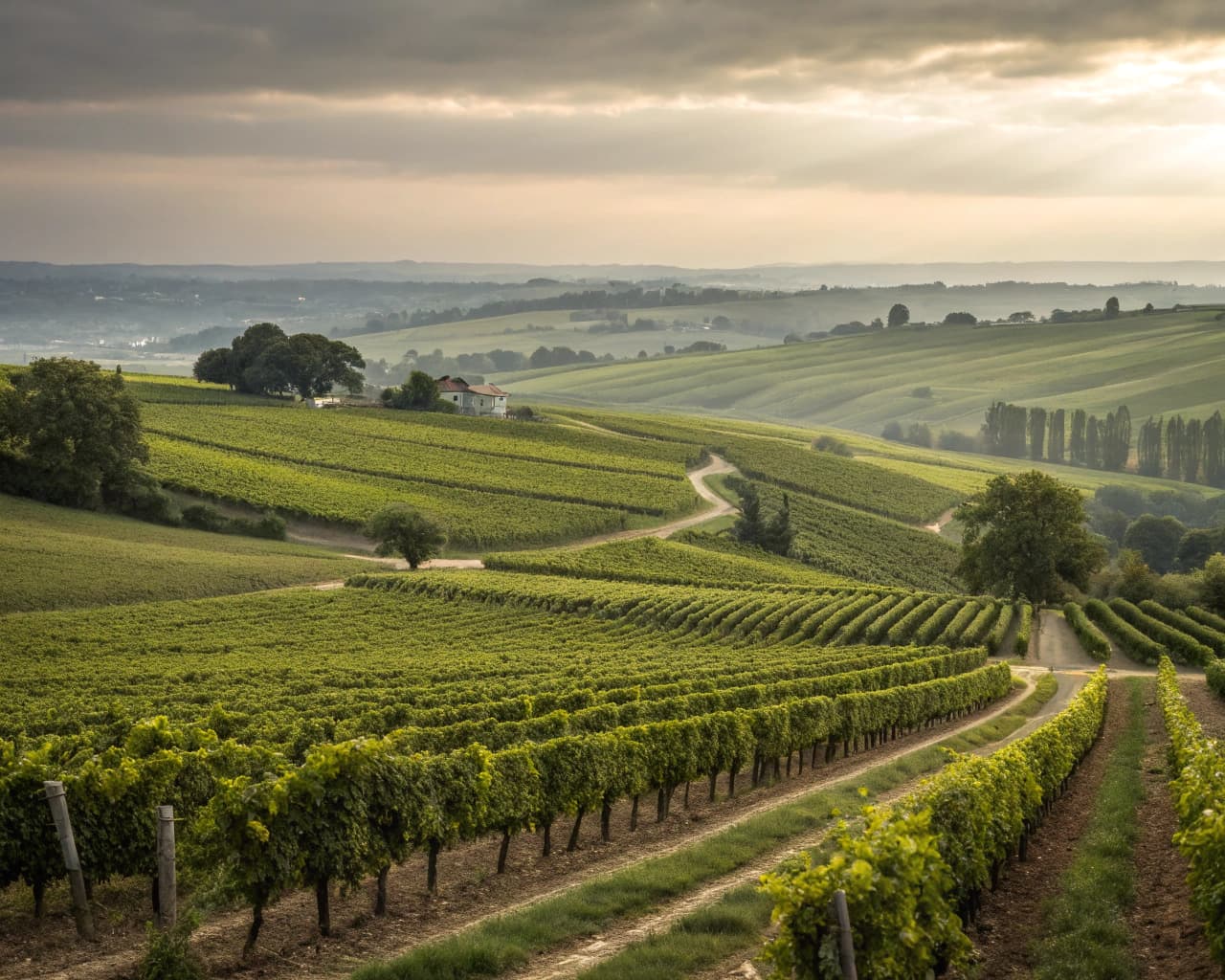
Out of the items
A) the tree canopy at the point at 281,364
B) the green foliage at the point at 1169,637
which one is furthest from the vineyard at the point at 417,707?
the tree canopy at the point at 281,364

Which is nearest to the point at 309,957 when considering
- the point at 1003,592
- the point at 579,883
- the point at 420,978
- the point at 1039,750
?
the point at 420,978

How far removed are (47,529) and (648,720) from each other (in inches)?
2273

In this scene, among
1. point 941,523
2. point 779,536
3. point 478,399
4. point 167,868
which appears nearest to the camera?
point 167,868

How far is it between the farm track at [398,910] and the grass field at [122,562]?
41.0 metres

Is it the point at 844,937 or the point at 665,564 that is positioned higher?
the point at 844,937

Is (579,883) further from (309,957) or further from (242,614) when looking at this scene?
(242,614)

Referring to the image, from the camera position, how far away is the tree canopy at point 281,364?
14150 cm

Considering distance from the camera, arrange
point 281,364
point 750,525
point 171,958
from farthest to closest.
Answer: point 281,364, point 750,525, point 171,958

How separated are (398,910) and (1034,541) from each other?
77.9 meters

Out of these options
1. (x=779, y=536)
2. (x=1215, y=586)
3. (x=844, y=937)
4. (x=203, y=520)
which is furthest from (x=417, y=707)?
(x=779, y=536)

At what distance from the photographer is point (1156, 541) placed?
137 metres

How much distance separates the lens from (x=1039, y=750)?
23.3m

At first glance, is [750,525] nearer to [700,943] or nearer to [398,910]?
[398,910]

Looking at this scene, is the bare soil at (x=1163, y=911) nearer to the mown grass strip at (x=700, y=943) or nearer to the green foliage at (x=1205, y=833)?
the green foliage at (x=1205, y=833)
